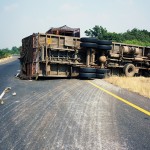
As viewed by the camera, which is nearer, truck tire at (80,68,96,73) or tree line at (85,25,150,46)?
truck tire at (80,68,96,73)

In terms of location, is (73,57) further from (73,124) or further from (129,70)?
(73,124)

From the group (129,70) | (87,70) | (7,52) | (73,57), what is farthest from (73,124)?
(7,52)

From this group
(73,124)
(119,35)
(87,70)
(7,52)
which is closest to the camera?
(73,124)

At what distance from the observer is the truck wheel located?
53.0ft

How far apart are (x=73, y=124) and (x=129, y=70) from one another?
1214 centimetres

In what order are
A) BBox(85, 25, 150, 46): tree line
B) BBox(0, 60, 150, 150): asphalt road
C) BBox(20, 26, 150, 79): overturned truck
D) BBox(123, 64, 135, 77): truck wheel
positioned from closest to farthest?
BBox(0, 60, 150, 150): asphalt road → BBox(20, 26, 150, 79): overturned truck → BBox(123, 64, 135, 77): truck wheel → BBox(85, 25, 150, 46): tree line

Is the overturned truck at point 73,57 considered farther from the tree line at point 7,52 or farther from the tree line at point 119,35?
the tree line at point 7,52

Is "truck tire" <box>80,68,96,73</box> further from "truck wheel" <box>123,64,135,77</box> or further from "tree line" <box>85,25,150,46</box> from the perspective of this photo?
"tree line" <box>85,25,150,46</box>

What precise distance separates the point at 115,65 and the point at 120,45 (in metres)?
1.36

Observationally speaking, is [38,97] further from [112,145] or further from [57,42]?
[57,42]

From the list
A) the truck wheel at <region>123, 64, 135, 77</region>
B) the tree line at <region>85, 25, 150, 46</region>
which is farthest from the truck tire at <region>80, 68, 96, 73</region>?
the tree line at <region>85, 25, 150, 46</region>

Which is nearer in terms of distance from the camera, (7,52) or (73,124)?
(73,124)

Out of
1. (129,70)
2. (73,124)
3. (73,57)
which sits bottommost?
(73,124)

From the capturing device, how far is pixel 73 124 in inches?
202
